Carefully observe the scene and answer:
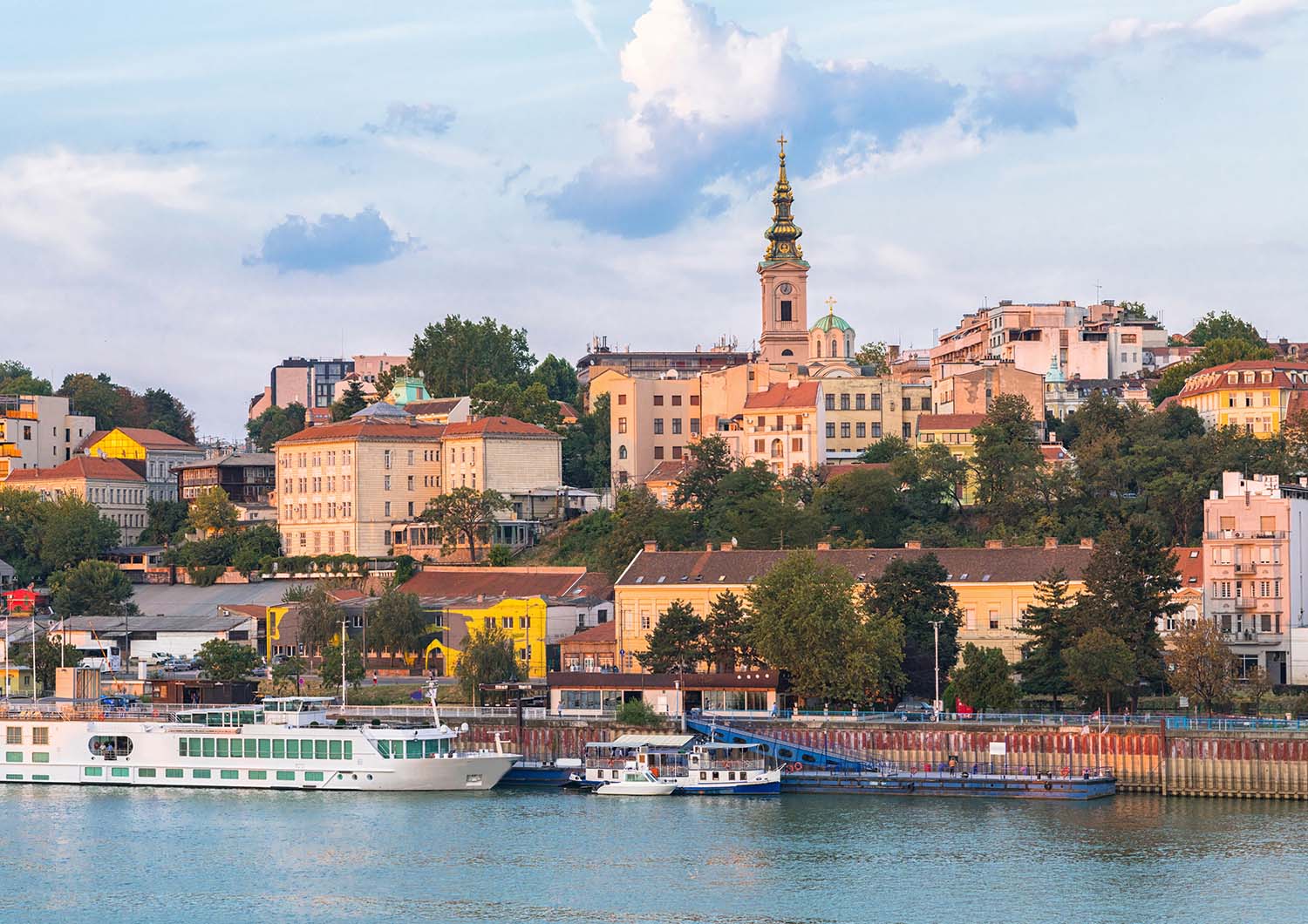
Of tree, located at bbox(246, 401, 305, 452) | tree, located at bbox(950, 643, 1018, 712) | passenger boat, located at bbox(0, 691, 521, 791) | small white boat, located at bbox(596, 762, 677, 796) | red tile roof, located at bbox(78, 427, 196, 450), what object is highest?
tree, located at bbox(246, 401, 305, 452)

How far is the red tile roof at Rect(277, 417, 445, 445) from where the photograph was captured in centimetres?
12131

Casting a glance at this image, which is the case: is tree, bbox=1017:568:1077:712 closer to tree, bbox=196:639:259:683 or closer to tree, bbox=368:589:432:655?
tree, bbox=368:589:432:655

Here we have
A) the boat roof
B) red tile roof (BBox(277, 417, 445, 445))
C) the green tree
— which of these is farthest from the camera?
the green tree

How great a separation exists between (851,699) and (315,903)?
2696cm

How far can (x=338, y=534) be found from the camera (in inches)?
4737

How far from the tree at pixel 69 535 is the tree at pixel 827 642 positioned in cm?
5292

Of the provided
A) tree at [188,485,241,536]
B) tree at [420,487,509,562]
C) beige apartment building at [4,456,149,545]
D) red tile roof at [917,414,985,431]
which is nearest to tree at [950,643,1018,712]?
red tile roof at [917,414,985,431]

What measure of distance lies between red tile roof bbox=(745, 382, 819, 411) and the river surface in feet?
157

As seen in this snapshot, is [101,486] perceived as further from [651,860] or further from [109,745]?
[651,860]

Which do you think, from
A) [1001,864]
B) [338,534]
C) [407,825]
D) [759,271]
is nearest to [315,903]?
[407,825]

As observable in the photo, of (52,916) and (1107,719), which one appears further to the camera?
(1107,719)

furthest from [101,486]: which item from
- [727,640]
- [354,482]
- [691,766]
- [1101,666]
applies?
[1101,666]

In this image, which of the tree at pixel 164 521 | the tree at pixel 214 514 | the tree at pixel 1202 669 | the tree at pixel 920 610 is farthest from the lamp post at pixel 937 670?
the tree at pixel 164 521

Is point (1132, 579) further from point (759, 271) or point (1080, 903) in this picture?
point (759, 271)
